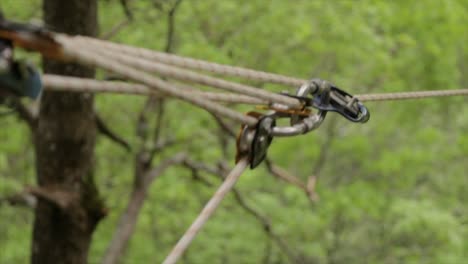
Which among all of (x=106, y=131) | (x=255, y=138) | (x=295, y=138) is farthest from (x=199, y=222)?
(x=295, y=138)

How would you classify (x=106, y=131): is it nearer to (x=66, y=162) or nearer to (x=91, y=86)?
(x=66, y=162)

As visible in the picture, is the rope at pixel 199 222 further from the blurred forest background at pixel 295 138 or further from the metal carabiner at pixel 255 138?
the blurred forest background at pixel 295 138

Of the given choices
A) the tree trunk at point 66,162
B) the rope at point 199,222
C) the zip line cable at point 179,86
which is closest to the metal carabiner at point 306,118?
the zip line cable at point 179,86

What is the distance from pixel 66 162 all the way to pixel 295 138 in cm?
378

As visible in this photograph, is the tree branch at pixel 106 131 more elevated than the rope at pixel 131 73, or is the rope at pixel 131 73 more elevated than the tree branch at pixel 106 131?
the rope at pixel 131 73

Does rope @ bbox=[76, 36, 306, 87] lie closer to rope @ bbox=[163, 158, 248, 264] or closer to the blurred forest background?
rope @ bbox=[163, 158, 248, 264]

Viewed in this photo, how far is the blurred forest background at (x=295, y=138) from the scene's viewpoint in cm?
484

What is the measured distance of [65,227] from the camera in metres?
2.80

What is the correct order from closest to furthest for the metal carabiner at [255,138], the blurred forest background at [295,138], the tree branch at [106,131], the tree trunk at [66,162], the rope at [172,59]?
the rope at [172,59] < the metal carabiner at [255,138] < the tree trunk at [66,162] < the tree branch at [106,131] < the blurred forest background at [295,138]

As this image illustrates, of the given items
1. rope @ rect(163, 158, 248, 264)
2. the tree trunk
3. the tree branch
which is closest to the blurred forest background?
the tree branch

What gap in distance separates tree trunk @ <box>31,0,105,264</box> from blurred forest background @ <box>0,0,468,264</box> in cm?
112

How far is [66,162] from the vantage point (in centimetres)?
279

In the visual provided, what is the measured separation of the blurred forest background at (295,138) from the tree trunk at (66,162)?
112 centimetres

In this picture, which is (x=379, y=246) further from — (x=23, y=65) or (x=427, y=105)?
(x=23, y=65)
